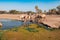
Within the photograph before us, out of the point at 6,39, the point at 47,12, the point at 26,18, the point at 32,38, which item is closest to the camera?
the point at 6,39

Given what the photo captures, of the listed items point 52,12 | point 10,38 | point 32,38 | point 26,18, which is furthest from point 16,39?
point 52,12

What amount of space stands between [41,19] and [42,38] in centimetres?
2637

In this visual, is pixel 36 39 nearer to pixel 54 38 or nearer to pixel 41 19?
pixel 54 38

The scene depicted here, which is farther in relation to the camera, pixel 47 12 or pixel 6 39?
pixel 47 12

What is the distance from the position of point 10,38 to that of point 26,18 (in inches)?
786

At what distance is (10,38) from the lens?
585 inches

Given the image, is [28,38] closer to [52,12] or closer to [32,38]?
[32,38]

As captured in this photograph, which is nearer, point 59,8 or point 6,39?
point 6,39

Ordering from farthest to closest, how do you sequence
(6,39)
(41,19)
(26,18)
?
(41,19) < (26,18) < (6,39)

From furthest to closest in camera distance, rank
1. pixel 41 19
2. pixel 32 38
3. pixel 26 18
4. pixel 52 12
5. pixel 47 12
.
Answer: pixel 47 12
pixel 52 12
pixel 41 19
pixel 26 18
pixel 32 38

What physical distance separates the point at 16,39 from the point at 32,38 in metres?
1.40

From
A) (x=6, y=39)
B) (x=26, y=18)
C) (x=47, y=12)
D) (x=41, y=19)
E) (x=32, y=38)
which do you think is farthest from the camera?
(x=47, y=12)

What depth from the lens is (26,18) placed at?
34.8 m

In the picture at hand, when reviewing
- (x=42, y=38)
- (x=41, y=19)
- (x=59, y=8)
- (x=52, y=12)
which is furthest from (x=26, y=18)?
(x=59, y=8)
